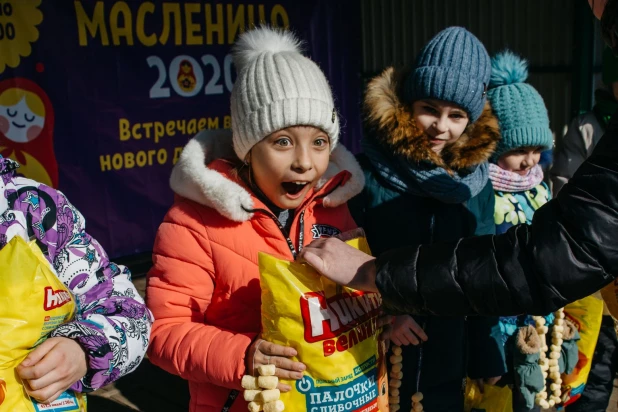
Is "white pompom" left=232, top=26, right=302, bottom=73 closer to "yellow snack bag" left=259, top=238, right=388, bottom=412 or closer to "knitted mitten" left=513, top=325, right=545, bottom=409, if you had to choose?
"yellow snack bag" left=259, top=238, right=388, bottom=412

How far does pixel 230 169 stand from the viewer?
2150 millimetres

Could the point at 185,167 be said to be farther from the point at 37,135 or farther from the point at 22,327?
the point at 37,135

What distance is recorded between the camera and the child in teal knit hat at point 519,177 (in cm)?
292

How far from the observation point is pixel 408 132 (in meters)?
2.50

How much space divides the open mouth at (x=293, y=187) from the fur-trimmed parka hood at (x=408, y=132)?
54 centimetres

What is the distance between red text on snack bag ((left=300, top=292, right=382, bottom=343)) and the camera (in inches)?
70.4

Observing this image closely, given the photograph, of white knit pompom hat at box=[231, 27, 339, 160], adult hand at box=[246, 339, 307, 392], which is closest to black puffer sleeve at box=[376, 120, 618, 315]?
adult hand at box=[246, 339, 307, 392]

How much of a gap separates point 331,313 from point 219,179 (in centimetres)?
53

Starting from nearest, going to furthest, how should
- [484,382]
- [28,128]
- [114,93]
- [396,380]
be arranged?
[396,380] < [484,382] < [28,128] < [114,93]

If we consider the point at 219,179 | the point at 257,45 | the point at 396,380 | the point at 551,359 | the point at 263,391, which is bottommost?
the point at 551,359

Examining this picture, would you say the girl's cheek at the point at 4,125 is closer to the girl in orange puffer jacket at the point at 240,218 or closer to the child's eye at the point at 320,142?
the girl in orange puffer jacket at the point at 240,218

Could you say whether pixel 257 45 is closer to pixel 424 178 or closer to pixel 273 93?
pixel 273 93

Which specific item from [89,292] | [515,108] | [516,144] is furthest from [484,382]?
[89,292]

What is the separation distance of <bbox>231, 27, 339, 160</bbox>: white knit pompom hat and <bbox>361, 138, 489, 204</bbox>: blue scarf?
380mm
